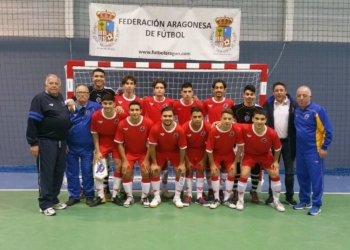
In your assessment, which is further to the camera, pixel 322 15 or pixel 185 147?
pixel 322 15

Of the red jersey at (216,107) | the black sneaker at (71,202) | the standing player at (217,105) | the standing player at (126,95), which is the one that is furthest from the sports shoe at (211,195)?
the black sneaker at (71,202)

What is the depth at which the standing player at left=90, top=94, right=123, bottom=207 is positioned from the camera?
4449 millimetres

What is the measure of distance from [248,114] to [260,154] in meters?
0.60

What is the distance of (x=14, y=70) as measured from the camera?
6.51 metres

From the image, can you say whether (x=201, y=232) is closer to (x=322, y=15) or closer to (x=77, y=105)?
(x=77, y=105)

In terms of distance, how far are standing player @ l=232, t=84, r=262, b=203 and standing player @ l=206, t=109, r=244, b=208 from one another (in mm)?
278

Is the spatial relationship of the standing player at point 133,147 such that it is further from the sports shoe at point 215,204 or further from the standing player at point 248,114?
the standing player at point 248,114

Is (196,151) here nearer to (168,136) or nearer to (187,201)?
(168,136)

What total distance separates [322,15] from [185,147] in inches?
172

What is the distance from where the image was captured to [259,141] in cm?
441

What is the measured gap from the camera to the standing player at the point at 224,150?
4426mm

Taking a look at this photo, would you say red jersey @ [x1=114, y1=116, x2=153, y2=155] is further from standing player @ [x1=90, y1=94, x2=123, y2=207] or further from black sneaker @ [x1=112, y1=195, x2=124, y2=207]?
black sneaker @ [x1=112, y1=195, x2=124, y2=207]

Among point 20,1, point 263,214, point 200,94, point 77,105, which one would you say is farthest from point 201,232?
point 20,1

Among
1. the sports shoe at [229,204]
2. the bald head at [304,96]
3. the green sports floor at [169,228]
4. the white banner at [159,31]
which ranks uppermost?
the white banner at [159,31]
